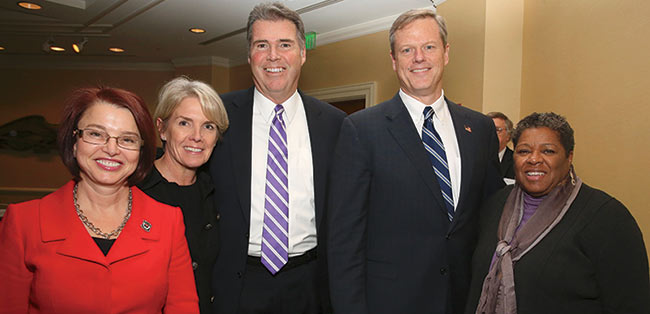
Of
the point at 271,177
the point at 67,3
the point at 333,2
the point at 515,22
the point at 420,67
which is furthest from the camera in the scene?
the point at 67,3

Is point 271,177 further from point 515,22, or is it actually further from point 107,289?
point 515,22

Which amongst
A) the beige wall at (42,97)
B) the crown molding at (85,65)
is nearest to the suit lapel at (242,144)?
the beige wall at (42,97)

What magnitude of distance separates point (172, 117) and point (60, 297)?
2.82 ft

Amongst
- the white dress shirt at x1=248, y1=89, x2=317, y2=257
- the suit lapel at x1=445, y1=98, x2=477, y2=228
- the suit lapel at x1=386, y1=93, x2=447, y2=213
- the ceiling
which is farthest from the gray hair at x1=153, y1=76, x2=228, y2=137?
the ceiling

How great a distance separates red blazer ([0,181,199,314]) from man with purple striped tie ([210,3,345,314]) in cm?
40

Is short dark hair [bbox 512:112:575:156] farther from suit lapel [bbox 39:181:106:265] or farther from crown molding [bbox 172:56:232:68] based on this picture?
crown molding [bbox 172:56:232:68]

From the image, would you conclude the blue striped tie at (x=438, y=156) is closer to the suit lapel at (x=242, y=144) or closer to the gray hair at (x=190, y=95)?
the suit lapel at (x=242, y=144)

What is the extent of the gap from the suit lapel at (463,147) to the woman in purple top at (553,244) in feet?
0.80

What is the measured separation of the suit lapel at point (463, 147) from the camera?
5.96 feet

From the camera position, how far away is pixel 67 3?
5.52 m

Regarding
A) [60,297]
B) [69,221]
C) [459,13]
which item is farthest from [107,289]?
[459,13]

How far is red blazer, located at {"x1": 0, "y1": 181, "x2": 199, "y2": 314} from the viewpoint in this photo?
146 cm

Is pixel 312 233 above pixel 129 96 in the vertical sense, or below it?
below

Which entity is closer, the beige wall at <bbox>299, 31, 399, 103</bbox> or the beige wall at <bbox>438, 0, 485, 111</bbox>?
the beige wall at <bbox>438, 0, 485, 111</bbox>
